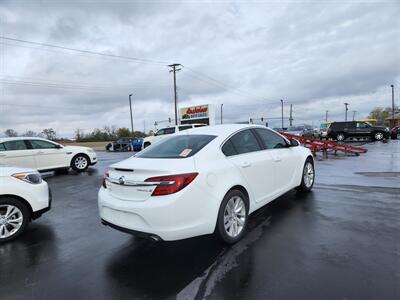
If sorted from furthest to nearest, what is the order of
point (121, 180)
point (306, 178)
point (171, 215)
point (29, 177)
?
point (306, 178), point (29, 177), point (121, 180), point (171, 215)

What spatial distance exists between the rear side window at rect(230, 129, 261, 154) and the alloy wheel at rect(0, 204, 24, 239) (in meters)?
3.58

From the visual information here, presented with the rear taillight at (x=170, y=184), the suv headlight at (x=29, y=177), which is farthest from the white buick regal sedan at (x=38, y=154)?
the rear taillight at (x=170, y=184)

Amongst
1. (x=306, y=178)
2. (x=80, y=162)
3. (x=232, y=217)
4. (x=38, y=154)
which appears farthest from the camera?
(x=80, y=162)

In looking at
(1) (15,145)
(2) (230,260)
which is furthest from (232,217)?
(1) (15,145)

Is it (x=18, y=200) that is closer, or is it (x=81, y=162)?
(x=18, y=200)

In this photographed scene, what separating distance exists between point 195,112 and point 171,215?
3539 cm

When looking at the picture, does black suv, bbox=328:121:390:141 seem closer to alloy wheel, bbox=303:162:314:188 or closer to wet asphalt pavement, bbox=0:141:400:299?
alloy wheel, bbox=303:162:314:188

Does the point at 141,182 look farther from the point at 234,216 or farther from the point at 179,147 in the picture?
the point at 234,216

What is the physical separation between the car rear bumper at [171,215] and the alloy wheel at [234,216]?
12.9 inches

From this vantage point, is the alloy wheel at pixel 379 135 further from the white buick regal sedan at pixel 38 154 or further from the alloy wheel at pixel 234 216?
the alloy wheel at pixel 234 216

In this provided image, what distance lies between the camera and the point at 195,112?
37.7 metres

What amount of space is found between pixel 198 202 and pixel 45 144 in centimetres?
912

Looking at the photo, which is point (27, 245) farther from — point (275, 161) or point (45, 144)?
point (45, 144)

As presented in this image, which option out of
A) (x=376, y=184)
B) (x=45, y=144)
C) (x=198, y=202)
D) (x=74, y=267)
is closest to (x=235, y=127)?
(x=198, y=202)
